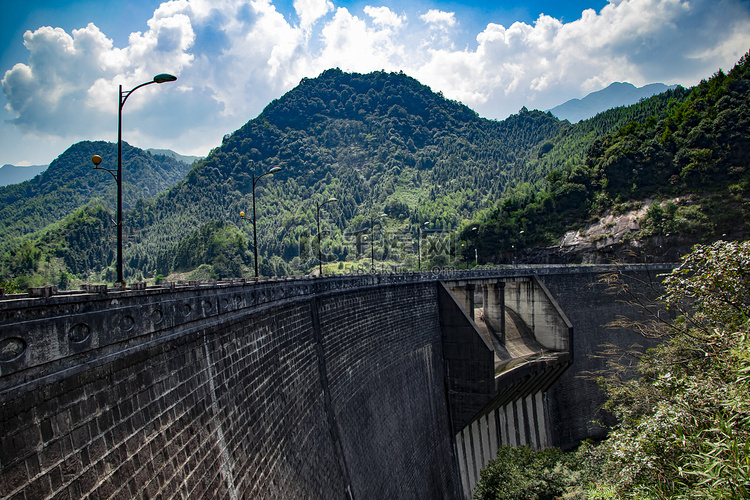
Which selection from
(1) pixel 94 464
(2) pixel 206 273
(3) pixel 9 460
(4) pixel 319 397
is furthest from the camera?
(2) pixel 206 273

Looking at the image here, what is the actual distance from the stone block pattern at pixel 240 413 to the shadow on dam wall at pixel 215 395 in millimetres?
26

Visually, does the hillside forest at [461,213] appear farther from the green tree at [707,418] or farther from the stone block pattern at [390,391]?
the green tree at [707,418]

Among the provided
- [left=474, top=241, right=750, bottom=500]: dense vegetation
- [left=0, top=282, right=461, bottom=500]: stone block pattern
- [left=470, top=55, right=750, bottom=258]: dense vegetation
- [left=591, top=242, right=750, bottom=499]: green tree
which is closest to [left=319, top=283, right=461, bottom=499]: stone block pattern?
[left=0, top=282, right=461, bottom=500]: stone block pattern

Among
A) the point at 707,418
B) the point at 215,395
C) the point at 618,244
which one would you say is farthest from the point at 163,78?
the point at 618,244

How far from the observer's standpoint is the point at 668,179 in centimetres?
6225

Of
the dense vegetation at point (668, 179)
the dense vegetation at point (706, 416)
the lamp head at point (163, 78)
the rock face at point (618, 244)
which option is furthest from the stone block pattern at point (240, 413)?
the dense vegetation at point (668, 179)

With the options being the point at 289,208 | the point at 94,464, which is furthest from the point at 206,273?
the point at 94,464

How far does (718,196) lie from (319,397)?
6105 cm

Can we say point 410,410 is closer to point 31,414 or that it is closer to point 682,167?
point 31,414

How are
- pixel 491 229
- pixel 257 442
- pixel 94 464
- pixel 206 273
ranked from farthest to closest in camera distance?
pixel 206 273 → pixel 491 229 → pixel 257 442 → pixel 94 464

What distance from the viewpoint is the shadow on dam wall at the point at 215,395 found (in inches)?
188

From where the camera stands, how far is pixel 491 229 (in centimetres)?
7731

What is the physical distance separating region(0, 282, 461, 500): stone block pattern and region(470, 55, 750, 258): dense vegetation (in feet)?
162

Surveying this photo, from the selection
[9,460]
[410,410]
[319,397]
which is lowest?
[410,410]
